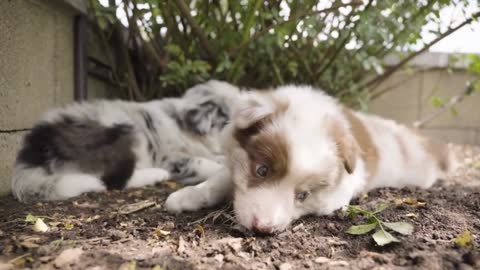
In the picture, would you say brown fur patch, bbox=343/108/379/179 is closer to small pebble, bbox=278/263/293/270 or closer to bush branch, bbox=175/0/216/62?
small pebble, bbox=278/263/293/270

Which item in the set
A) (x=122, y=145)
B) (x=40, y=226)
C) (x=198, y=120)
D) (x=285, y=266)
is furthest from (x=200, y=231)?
(x=198, y=120)

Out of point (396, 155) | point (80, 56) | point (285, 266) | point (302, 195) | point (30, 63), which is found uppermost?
point (80, 56)

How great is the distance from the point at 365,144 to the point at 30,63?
2.68 meters

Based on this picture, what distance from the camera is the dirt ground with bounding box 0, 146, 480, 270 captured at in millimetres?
1789

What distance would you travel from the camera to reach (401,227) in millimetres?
2154

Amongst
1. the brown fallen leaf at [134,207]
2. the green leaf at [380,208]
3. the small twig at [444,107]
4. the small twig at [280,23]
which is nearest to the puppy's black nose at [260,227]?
the green leaf at [380,208]

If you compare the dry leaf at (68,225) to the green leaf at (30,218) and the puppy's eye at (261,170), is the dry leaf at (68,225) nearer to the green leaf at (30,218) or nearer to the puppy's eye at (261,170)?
the green leaf at (30,218)

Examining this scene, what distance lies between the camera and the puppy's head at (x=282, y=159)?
7.00ft

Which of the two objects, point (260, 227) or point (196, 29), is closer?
point (260, 227)

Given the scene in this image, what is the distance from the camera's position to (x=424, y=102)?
6.48 m

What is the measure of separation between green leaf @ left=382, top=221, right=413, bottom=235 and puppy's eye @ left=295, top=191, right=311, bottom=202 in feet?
1.43

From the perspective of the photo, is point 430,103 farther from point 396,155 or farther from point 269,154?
point 269,154

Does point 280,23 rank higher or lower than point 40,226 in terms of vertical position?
higher

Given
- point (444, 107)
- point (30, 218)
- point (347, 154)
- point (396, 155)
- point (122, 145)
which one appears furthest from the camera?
point (444, 107)
